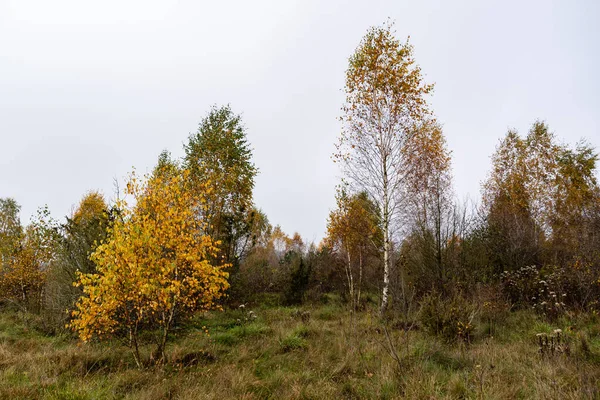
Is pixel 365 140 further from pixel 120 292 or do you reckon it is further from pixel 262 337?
pixel 120 292

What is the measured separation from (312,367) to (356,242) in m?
10.8

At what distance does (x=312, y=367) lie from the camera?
5117 millimetres

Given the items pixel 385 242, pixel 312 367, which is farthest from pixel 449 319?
pixel 312 367

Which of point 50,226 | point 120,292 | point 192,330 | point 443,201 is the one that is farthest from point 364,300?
point 50,226

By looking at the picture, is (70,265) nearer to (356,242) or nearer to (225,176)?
(225,176)

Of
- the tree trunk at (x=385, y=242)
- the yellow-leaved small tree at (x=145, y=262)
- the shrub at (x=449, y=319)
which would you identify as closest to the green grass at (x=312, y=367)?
the shrub at (x=449, y=319)

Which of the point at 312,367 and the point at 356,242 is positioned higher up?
the point at 356,242

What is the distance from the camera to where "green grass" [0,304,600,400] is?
12.5ft

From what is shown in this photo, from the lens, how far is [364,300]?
43.1 ft

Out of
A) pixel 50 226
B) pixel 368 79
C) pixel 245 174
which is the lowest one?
pixel 50 226

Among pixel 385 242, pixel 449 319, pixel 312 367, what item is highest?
pixel 385 242

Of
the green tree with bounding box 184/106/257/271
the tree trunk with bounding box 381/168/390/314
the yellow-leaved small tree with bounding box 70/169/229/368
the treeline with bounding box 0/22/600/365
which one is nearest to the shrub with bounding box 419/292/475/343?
the treeline with bounding box 0/22/600/365

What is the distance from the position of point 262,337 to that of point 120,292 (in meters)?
3.81

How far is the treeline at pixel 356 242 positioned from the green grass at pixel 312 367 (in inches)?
24.4
